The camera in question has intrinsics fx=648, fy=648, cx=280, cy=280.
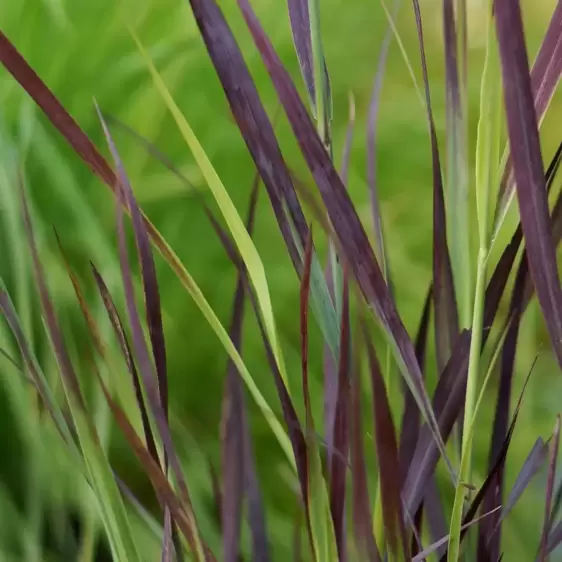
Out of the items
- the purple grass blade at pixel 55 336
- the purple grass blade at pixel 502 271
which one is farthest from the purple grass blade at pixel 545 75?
the purple grass blade at pixel 55 336

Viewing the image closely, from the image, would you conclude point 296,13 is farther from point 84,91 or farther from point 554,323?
point 84,91

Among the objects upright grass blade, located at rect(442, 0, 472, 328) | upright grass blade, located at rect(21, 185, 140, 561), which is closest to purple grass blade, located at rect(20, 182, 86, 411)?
upright grass blade, located at rect(21, 185, 140, 561)

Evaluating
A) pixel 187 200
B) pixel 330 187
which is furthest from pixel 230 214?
pixel 187 200

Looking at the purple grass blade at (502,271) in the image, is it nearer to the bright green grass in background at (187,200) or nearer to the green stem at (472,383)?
Result: the green stem at (472,383)

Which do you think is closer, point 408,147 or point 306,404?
point 306,404

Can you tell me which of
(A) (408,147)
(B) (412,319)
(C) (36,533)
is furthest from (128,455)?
(A) (408,147)

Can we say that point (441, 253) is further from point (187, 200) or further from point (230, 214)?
point (187, 200)

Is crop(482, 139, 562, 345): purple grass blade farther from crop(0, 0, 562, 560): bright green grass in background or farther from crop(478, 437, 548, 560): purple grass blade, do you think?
crop(0, 0, 562, 560): bright green grass in background
